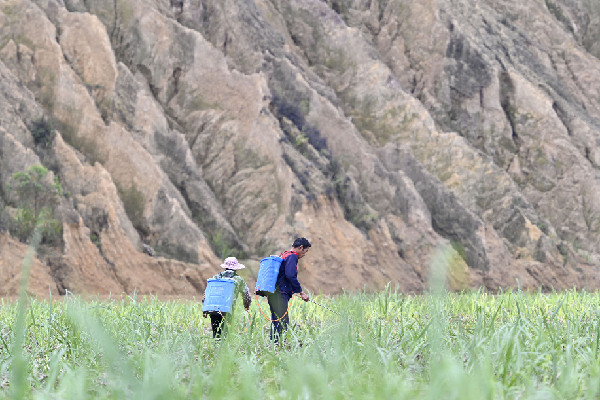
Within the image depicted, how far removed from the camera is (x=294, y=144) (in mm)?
25469

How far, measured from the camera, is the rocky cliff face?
20328mm

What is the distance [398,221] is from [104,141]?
38.4ft

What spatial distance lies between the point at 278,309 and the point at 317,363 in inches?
119

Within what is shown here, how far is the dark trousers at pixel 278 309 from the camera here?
23.0 feet

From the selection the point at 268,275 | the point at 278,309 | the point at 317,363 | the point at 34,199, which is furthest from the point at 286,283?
the point at 34,199

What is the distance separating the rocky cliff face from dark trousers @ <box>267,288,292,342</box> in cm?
1199

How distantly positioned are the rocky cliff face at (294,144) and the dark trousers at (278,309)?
39.3ft

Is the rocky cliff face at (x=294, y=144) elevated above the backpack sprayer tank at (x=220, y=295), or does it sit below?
above

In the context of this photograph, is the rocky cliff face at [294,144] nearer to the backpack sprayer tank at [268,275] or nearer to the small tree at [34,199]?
the small tree at [34,199]

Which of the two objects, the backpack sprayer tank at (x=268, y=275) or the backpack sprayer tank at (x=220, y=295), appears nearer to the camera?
the backpack sprayer tank at (x=220, y=295)

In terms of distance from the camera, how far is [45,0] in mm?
23875

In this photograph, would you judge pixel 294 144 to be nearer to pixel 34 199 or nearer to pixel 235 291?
pixel 34 199

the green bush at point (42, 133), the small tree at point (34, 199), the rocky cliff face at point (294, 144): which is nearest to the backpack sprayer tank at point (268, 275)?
the rocky cliff face at point (294, 144)

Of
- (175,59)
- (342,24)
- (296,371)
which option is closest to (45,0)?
(175,59)
